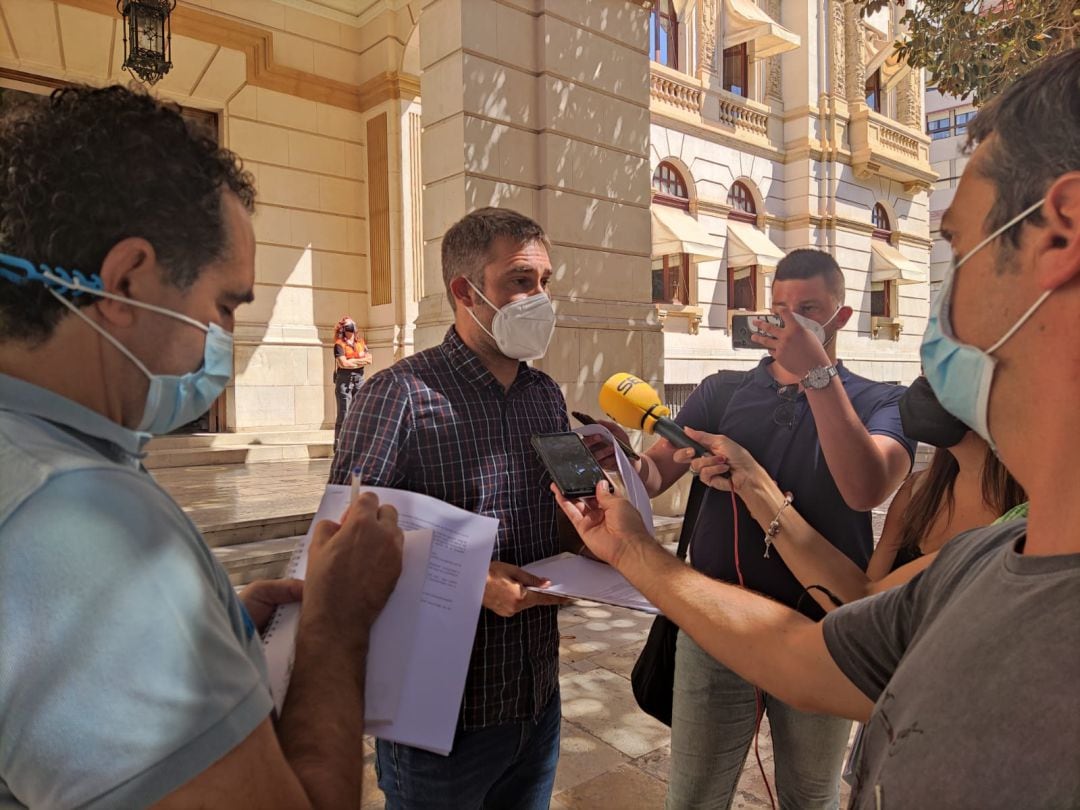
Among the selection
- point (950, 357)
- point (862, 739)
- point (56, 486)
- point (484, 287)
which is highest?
point (484, 287)

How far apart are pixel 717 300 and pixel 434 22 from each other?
1183 cm

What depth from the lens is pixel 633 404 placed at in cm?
218

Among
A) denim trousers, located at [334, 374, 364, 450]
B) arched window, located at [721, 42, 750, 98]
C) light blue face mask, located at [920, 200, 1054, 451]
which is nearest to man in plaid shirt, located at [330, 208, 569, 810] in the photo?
light blue face mask, located at [920, 200, 1054, 451]

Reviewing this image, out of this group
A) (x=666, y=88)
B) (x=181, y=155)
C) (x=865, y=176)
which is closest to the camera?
(x=181, y=155)

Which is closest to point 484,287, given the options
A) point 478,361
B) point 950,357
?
point 478,361

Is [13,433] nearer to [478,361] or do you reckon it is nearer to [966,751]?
[966,751]

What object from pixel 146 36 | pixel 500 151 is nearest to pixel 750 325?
pixel 500 151

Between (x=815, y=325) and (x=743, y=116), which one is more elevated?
(x=743, y=116)

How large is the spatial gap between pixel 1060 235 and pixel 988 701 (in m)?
0.52

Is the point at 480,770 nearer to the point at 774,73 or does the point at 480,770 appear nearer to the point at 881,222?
the point at 774,73

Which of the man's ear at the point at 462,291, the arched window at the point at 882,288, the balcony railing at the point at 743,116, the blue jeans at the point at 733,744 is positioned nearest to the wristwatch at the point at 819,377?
the blue jeans at the point at 733,744

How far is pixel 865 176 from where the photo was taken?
18859 mm

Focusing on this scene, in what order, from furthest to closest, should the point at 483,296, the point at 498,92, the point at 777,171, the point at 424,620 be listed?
1. the point at 777,171
2. the point at 498,92
3. the point at 483,296
4. the point at 424,620

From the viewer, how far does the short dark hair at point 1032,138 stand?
80cm
